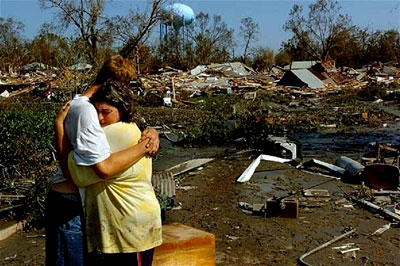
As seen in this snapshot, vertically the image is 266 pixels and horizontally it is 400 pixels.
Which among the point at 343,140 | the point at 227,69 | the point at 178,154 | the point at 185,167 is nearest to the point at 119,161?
the point at 185,167

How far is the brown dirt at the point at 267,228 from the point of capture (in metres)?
6.09

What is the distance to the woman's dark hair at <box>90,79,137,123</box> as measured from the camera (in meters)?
3.15

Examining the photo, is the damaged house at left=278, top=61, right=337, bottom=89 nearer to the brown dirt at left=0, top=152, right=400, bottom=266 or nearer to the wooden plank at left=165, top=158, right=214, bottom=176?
the wooden plank at left=165, top=158, right=214, bottom=176

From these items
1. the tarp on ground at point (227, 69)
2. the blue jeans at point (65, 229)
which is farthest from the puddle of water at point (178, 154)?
the tarp on ground at point (227, 69)

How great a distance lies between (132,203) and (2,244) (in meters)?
4.16

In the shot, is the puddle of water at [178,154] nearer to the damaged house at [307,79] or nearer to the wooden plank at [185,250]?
the wooden plank at [185,250]

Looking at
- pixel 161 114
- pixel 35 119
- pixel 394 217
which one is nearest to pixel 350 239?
pixel 394 217

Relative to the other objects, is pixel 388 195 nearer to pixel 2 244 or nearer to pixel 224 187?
pixel 224 187

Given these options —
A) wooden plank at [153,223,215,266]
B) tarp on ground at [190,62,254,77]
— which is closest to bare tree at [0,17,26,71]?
tarp on ground at [190,62,254,77]

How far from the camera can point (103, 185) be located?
310cm

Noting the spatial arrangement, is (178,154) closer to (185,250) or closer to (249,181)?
(249,181)

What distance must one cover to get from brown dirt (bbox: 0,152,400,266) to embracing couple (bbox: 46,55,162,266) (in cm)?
289

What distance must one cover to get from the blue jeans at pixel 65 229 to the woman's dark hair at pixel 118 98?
0.55 metres

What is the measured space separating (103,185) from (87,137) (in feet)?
0.95
